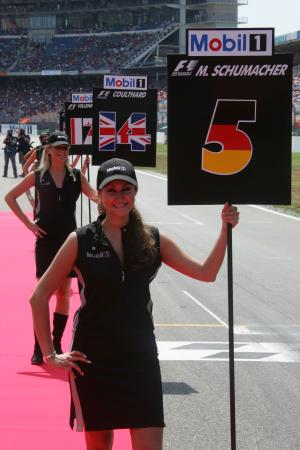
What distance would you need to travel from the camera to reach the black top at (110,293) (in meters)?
4.05

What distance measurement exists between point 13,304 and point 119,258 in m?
6.81

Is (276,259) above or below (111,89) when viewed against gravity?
below

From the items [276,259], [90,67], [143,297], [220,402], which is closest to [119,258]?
[143,297]

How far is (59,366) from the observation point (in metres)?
4.14

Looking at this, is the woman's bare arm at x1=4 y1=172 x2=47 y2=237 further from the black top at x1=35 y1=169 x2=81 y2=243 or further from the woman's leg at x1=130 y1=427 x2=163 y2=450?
the woman's leg at x1=130 y1=427 x2=163 y2=450

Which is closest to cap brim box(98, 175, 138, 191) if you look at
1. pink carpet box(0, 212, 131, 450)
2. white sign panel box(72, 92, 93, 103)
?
pink carpet box(0, 212, 131, 450)

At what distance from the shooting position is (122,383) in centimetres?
406

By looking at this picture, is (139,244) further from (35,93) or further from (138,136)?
(35,93)

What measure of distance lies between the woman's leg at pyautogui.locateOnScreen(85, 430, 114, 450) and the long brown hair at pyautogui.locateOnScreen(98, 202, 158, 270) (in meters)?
0.76

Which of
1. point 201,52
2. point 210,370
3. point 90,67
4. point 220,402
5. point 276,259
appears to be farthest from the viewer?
point 90,67

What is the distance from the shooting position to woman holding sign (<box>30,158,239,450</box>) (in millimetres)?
4055

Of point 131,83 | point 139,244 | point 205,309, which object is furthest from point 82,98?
point 139,244

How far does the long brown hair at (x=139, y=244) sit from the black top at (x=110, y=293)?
20 mm

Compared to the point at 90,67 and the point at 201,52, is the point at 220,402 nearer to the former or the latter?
the point at 201,52
